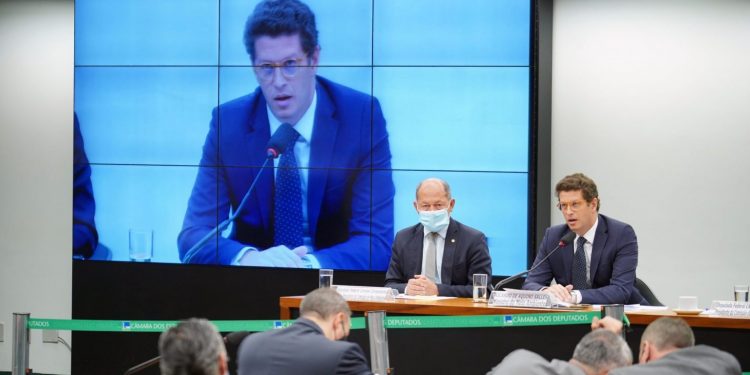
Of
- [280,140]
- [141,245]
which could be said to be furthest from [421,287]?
[141,245]

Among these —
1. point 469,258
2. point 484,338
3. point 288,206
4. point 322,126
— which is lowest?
point 484,338

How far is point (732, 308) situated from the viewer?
4.50m

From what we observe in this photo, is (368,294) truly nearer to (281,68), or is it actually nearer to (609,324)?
(609,324)

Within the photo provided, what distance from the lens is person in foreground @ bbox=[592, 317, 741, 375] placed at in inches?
129

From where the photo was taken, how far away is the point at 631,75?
7.05 metres

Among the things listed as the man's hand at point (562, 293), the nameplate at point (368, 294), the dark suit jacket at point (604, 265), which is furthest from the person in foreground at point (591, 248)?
the nameplate at point (368, 294)

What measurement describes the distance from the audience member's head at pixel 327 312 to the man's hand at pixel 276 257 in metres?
3.45

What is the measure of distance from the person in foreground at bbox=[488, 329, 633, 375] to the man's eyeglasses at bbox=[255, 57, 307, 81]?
4.39 meters

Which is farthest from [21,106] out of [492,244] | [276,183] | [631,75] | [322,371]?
[322,371]

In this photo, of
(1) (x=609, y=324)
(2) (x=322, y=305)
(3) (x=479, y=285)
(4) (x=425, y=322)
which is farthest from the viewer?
(3) (x=479, y=285)

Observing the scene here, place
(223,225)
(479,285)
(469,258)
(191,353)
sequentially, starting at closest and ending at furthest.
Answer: (191,353) → (479,285) → (469,258) → (223,225)

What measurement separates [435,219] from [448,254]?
198 millimetres

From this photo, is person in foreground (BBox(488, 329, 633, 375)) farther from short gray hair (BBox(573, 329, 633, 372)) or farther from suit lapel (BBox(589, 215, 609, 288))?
suit lapel (BBox(589, 215, 609, 288))

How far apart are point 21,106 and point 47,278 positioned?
1.37m
